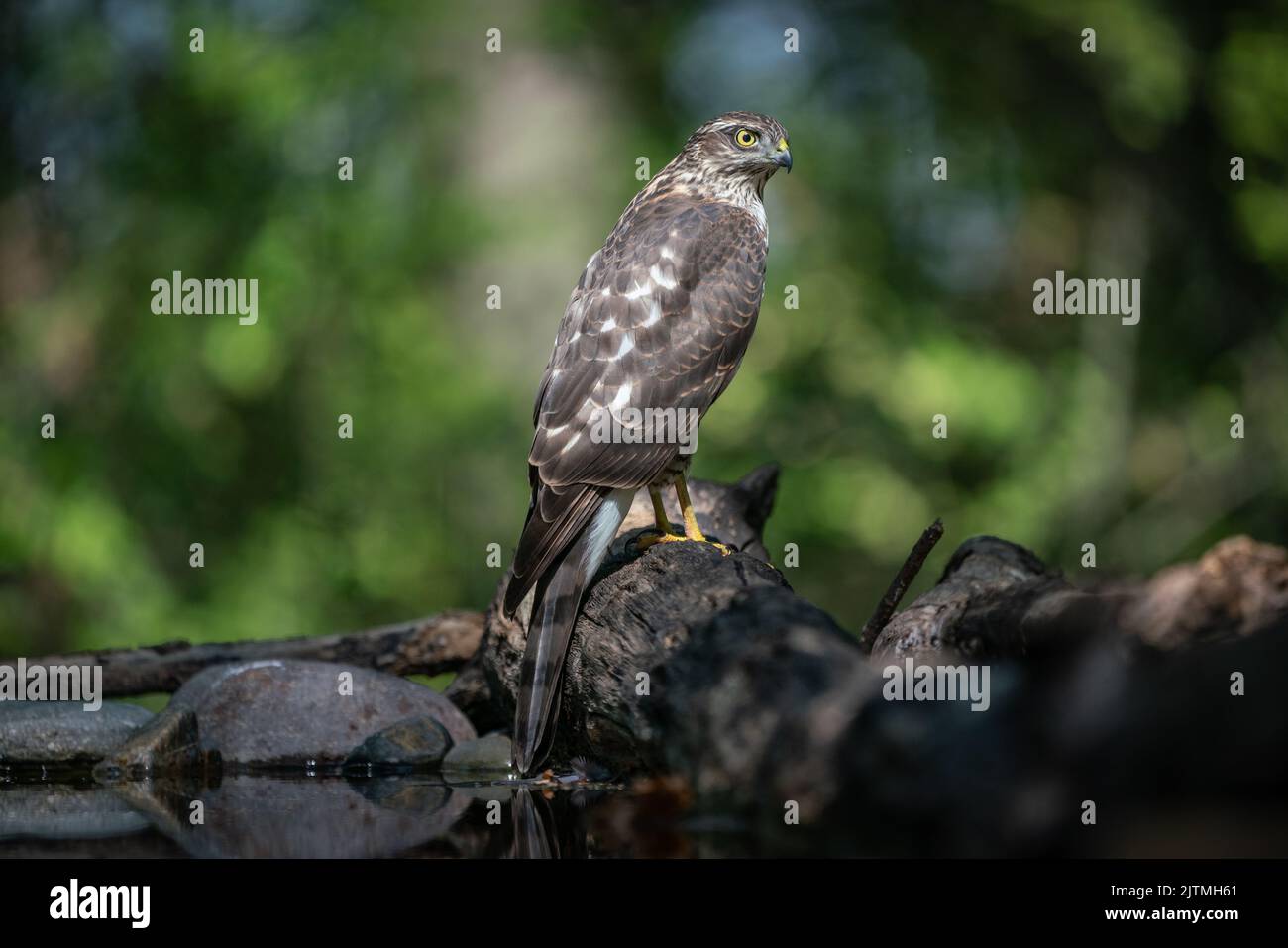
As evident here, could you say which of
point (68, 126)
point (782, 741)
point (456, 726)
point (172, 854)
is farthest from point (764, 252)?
point (68, 126)

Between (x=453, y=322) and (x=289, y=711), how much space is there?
264 inches

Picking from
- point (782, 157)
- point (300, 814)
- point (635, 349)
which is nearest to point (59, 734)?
point (300, 814)

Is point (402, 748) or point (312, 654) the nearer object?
point (402, 748)

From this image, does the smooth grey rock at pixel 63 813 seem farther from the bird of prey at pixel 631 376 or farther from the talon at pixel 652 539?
the talon at pixel 652 539

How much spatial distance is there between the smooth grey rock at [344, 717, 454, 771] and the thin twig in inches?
67.7

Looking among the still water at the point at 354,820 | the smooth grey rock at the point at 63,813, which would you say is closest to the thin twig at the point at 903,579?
the still water at the point at 354,820

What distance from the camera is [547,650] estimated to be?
13.8 ft

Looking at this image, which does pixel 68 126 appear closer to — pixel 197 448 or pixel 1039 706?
pixel 197 448

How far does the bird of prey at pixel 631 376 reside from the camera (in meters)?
4.28

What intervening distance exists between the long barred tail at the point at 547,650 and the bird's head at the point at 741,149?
214 centimetres

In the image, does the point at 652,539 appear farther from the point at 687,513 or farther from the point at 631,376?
the point at 631,376

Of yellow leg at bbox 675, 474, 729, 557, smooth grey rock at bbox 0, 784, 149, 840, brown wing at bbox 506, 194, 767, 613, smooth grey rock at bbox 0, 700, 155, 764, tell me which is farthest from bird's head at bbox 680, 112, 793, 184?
smooth grey rock at bbox 0, 784, 149, 840

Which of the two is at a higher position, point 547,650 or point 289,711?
point 547,650

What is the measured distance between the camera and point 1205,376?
11.5 meters
